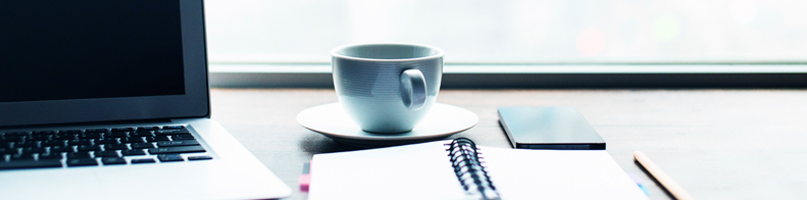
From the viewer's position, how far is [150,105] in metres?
0.62

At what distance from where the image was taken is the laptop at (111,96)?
0.47 m

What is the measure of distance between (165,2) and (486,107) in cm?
44

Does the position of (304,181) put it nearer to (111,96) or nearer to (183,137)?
(183,137)

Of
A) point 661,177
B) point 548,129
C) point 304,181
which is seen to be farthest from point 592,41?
point 304,181

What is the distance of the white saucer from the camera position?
0.56 meters

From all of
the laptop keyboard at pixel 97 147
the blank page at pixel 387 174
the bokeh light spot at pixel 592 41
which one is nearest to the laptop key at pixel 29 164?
the laptop keyboard at pixel 97 147

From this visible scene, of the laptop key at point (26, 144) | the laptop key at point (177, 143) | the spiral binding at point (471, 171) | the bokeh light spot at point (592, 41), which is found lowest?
the laptop key at point (26, 144)

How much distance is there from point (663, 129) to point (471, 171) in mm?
355

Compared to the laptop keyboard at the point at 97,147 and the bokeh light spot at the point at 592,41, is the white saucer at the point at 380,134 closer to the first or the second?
the laptop keyboard at the point at 97,147

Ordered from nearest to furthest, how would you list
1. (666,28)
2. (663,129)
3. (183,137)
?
1. (183,137)
2. (663,129)
3. (666,28)

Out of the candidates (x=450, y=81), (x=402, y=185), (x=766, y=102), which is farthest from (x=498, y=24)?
(x=402, y=185)

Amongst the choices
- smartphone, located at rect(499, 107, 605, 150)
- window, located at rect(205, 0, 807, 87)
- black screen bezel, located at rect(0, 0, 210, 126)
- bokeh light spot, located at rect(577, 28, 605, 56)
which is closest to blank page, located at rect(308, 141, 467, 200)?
smartphone, located at rect(499, 107, 605, 150)

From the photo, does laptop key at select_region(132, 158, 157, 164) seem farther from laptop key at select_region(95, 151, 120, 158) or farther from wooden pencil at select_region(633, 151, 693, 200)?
wooden pencil at select_region(633, 151, 693, 200)

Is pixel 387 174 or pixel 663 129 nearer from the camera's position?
pixel 387 174
